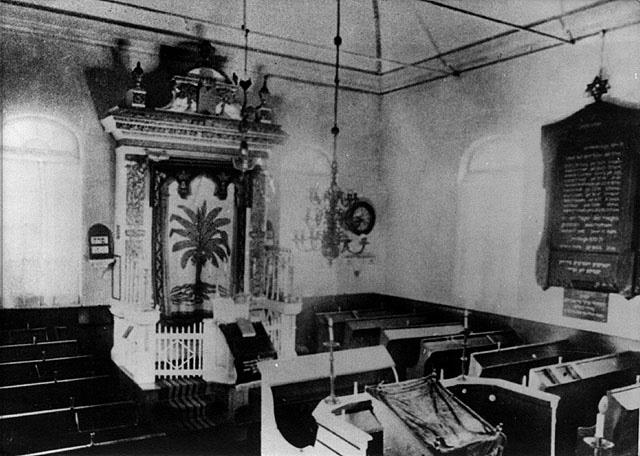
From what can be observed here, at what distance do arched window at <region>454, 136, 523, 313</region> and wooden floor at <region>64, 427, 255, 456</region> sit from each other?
400 cm

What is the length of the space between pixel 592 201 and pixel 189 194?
5134 millimetres

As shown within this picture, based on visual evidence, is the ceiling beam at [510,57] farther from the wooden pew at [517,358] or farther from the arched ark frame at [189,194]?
the wooden pew at [517,358]

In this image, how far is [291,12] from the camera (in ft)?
23.7

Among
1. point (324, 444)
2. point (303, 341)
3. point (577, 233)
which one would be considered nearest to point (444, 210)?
point (577, 233)

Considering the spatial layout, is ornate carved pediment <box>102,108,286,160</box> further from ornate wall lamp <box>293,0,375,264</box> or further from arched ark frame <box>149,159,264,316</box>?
ornate wall lamp <box>293,0,375,264</box>

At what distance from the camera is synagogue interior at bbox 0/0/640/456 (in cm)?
588

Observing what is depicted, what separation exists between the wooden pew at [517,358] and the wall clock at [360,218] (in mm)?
3822

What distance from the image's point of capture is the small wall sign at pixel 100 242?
7.21 metres

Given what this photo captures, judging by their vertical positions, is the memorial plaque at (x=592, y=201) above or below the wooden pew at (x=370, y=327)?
above

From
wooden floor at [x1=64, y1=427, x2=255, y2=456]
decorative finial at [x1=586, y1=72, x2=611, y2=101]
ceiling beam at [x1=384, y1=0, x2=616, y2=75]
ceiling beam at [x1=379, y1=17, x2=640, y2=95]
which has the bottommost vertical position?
wooden floor at [x1=64, y1=427, x2=255, y2=456]

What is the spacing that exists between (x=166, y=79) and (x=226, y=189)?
181 centimetres

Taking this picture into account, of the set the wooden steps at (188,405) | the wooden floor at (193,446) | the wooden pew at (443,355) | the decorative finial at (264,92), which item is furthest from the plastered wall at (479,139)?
the wooden floor at (193,446)

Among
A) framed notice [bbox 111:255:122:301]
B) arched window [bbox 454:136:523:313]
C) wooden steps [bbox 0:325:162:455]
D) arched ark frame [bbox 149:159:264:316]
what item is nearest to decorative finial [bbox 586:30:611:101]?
arched window [bbox 454:136:523:313]

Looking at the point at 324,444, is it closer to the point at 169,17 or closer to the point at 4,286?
the point at 4,286
